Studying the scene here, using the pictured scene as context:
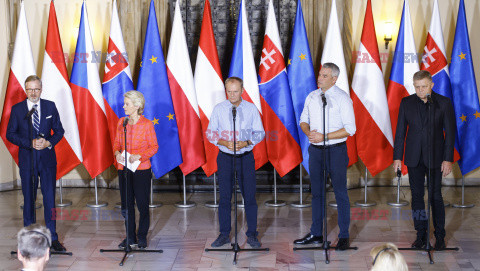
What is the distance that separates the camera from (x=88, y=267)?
18.3ft

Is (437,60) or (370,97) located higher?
(437,60)

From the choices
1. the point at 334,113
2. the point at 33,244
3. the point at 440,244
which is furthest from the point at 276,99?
the point at 33,244

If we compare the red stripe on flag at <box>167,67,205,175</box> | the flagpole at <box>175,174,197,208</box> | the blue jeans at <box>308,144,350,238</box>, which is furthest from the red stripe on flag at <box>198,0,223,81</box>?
the blue jeans at <box>308,144,350,238</box>

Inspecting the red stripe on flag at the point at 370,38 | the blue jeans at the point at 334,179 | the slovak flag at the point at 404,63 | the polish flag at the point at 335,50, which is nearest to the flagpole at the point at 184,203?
the polish flag at the point at 335,50

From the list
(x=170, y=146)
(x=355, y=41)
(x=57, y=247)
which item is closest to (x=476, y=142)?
(x=355, y=41)

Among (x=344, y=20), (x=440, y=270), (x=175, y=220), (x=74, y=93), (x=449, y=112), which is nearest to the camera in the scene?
(x=440, y=270)

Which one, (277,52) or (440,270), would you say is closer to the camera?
(440,270)

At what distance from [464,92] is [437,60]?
49 centimetres

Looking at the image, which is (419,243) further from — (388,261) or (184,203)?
(388,261)

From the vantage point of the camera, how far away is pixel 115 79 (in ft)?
24.9

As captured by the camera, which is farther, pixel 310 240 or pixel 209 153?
pixel 209 153

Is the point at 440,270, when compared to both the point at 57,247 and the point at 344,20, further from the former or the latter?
the point at 344,20

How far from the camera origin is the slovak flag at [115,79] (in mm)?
7602

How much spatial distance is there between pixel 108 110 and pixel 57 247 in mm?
2174
